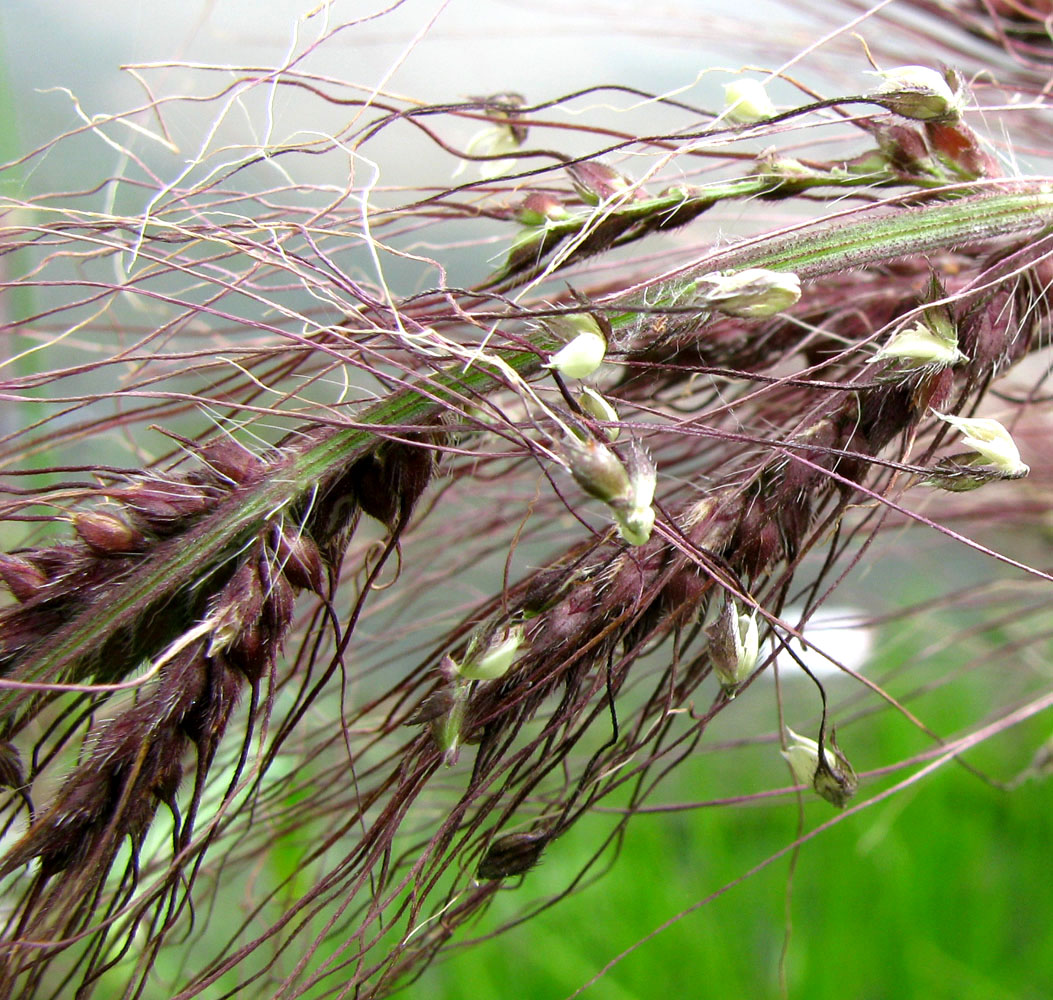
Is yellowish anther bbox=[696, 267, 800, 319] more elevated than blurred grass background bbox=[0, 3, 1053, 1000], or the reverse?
yellowish anther bbox=[696, 267, 800, 319]

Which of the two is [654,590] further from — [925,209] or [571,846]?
[571,846]

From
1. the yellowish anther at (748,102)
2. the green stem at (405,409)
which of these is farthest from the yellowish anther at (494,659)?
the yellowish anther at (748,102)

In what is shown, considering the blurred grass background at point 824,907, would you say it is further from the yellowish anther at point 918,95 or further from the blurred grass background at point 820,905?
the yellowish anther at point 918,95

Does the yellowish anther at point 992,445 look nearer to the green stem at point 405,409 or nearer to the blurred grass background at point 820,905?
the green stem at point 405,409

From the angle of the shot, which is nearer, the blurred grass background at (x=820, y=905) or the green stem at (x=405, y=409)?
the green stem at (x=405, y=409)

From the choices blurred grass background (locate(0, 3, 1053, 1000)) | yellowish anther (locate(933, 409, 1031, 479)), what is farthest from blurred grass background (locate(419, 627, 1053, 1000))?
yellowish anther (locate(933, 409, 1031, 479))

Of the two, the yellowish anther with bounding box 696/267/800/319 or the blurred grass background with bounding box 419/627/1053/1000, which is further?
the blurred grass background with bounding box 419/627/1053/1000

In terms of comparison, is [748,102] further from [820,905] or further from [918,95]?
[820,905]

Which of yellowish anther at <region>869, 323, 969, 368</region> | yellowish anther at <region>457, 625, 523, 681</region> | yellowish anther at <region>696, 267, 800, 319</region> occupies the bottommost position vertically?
yellowish anther at <region>457, 625, 523, 681</region>

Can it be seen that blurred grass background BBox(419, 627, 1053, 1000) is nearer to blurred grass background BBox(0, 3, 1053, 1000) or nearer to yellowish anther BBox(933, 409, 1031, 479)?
blurred grass background BBox(0, 3, 1053, 1000)

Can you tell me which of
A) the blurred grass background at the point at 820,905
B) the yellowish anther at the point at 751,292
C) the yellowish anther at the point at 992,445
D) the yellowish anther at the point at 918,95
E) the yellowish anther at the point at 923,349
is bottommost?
the blurred grass background at the point at 820,905

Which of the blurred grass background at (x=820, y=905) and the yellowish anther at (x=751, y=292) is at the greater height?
the yellowish anther at (x=751, y=292)
